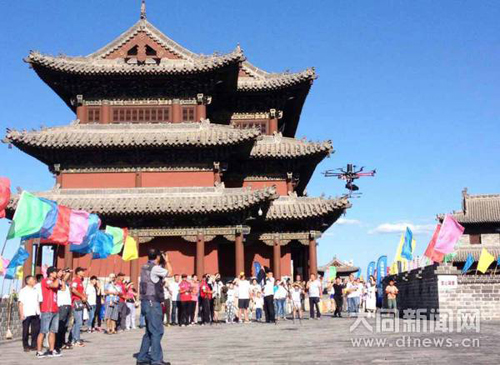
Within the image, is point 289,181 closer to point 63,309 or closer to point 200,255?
point 200,255

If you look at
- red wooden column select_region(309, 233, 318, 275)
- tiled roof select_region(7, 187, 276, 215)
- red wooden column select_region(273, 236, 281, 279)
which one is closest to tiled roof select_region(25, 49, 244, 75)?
tiled roof select_region(7, 187, 276, 215)

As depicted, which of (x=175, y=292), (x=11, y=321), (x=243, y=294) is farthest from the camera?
(x=243, y=294)

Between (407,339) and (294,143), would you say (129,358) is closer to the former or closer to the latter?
(407,339)

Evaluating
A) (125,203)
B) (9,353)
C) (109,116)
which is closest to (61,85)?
(109,116)

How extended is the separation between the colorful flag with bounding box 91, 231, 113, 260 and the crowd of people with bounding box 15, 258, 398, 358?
64.9 inches

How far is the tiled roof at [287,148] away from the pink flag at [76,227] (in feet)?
39.7

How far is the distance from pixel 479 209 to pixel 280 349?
168 feet

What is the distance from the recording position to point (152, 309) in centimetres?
948

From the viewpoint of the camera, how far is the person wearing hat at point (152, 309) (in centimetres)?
926

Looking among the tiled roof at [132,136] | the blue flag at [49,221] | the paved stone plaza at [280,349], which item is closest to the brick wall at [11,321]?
the paved stone plaza at [280,349]

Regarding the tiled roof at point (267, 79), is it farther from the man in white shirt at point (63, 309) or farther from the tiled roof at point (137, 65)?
the man in white shirt at point (63, 309)

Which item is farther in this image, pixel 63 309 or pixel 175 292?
pixel 175 292

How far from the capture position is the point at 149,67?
92.4 ft

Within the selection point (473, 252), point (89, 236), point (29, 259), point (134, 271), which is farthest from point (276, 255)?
point (473, 252)
